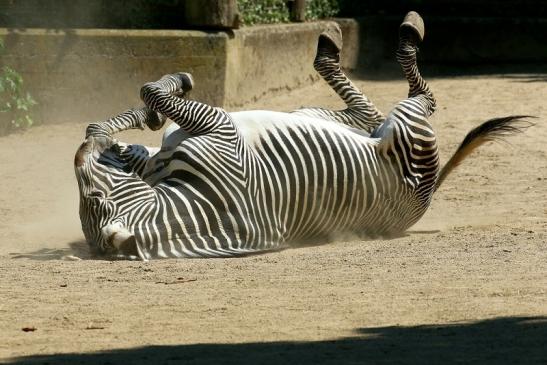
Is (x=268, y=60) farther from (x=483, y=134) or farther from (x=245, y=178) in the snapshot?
(x=245, y=178)

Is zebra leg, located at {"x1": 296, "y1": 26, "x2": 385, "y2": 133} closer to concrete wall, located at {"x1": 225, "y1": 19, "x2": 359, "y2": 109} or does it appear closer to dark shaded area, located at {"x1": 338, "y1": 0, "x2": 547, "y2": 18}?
concrete wall, located at {"x1": 225, "y1": 19, "x2": 359, "y2": 109}

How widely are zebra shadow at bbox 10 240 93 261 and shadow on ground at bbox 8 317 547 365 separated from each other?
2.40m

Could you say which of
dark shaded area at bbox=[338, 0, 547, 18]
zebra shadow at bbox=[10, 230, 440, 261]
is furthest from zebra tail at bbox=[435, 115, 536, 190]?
dark shaded area at bbox=[338, 0, 547, 18]

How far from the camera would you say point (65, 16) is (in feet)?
37.1

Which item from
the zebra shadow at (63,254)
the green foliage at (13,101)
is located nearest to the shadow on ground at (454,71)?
the green foliage at (13,101)

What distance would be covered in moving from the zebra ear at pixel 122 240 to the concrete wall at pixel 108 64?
5.09 m

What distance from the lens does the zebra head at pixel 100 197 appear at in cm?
634

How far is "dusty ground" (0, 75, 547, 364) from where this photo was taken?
430cm

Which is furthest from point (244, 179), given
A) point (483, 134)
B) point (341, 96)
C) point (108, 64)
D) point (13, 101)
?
point (108, 64)

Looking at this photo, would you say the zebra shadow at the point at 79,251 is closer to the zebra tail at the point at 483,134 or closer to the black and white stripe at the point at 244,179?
the black and white stripe at the point at 244,179

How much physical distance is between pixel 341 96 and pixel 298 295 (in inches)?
125

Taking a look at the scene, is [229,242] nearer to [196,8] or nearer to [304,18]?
[196,8]

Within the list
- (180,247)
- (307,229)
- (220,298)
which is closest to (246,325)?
(220,298)

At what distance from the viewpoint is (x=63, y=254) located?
22.5ft
